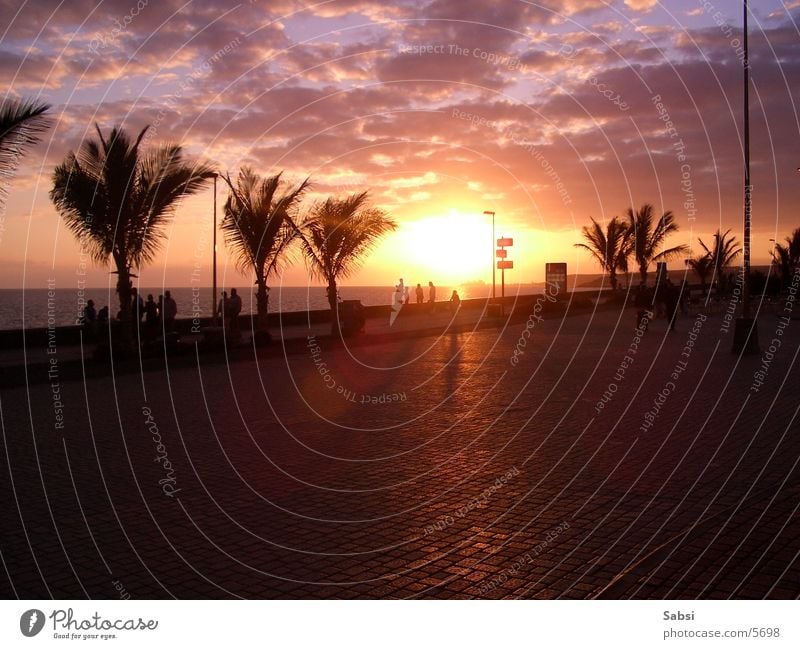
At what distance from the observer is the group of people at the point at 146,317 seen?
18578 mm

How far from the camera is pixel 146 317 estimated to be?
2036 centimetres

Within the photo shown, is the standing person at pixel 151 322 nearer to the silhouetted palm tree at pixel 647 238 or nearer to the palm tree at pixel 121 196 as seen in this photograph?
the palm tree at pixel 121 196

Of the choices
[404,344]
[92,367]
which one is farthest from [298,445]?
[404,344]

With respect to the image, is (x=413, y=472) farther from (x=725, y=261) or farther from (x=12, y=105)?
(x=725, y=261)

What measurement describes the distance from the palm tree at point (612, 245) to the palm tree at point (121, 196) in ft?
122

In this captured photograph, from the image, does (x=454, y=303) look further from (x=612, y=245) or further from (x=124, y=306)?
(x=124, y=306)

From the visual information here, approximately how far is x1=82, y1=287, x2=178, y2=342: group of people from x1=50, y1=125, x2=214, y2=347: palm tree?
33.4 inches

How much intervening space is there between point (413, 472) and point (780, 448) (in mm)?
3847

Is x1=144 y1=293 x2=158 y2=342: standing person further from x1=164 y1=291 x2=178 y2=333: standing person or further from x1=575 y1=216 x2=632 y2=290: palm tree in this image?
x1=575 y1=216 x2=632 y2=290: palm tree

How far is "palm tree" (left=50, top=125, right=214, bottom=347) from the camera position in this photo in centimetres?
1711

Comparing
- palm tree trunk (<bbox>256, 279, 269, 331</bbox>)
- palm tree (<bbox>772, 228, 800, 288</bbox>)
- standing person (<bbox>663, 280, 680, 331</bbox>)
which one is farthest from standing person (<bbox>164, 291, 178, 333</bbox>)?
palm tree (<bbox>772, 228, 800, 288</bbox>)

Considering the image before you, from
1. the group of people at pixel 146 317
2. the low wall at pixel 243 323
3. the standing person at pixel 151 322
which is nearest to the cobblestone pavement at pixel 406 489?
the group of people at pixel 146 317

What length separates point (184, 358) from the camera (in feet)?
59.2

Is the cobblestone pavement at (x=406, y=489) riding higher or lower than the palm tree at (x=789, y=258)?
lower
